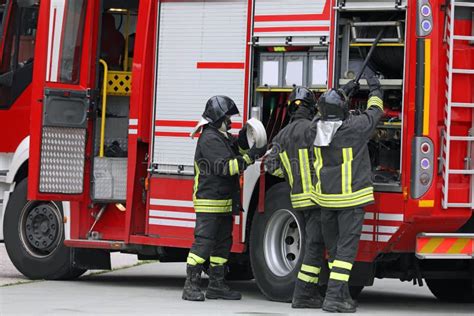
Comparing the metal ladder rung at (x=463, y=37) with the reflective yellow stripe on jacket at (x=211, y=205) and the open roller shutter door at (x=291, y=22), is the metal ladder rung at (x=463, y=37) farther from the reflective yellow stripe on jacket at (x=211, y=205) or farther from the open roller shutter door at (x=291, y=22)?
the reflective yellow stripe on jacket at (x=211, y=205)

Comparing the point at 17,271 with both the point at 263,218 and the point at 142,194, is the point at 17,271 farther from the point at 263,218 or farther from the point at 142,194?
the point at 263,218

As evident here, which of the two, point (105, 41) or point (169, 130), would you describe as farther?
point (105, 41)

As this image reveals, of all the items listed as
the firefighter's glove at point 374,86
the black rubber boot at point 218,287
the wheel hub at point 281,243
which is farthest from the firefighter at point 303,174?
the black rubber boot at point 218,287

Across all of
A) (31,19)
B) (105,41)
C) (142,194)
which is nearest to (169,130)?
(142,194)

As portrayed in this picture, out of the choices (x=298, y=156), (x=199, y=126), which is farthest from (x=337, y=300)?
(x=199, y=126)

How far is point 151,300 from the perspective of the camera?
1125cm

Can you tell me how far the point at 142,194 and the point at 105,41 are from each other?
176cm

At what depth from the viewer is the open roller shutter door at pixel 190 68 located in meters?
11.5

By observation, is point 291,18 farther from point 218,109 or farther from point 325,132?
point 325,132

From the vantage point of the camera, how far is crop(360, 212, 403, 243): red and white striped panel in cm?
1027

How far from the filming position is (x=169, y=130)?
39.5ft

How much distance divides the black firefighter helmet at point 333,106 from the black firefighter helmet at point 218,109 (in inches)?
40.9

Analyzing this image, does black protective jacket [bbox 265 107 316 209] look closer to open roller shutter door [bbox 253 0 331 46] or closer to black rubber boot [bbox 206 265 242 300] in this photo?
open roller shutter door [bbox 253 0 331 46]

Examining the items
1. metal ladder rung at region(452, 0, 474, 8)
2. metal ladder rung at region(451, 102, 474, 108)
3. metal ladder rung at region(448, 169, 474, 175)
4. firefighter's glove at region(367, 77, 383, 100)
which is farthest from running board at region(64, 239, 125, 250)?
metal ladder rung at region(452, 0, 474, 8)
